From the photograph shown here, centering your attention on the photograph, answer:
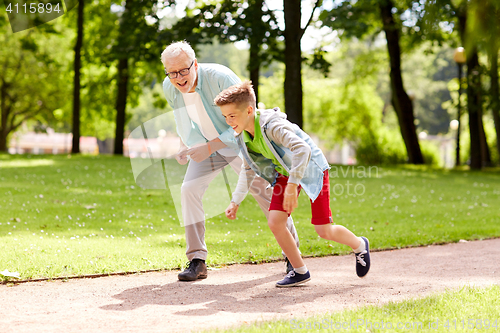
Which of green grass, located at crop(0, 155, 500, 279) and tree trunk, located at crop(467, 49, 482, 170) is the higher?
tree trunk, located at crop(467, 49, 482, 170)

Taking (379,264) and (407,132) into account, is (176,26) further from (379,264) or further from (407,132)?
(379,264)

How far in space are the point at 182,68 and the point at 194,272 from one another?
70.9 inches

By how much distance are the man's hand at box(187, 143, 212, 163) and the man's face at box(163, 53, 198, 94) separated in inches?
20.4

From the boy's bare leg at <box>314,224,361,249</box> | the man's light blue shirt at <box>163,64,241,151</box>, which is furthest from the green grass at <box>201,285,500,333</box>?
the man's light blue shirt at <box>163,64,241,151</box>

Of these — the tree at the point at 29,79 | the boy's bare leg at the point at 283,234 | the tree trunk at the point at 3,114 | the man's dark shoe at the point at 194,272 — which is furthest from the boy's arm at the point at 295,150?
the tree trunk at the point at 3,114

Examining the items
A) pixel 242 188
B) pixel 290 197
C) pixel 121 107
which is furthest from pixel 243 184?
pixel 121 107

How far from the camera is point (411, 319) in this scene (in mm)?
3225

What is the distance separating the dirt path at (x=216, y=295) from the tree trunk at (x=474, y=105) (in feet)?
52.3

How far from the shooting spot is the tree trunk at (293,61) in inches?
594

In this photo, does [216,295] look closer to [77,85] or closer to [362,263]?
[362,263]

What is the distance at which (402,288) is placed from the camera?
4250mm

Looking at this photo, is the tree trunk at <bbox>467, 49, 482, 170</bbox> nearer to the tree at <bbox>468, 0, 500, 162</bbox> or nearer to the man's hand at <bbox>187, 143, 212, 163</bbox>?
the tree at <bbox>468, 0, 500, 162</bbox>

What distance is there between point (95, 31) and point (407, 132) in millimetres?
15302

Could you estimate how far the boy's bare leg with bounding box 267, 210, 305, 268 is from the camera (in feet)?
13.6
